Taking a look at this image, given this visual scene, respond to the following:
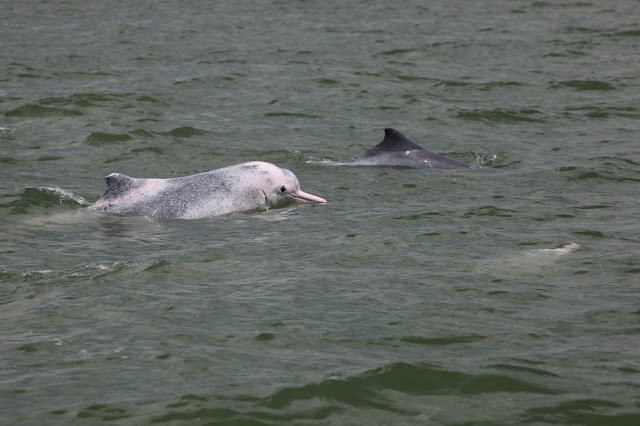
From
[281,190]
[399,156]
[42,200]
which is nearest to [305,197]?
[281,190]

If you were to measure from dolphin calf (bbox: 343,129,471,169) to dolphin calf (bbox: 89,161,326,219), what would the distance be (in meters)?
2.41

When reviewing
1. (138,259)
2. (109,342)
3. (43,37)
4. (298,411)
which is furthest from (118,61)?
(298,411)

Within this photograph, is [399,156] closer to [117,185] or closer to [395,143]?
[395,143]

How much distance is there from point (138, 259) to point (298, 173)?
14.3ft

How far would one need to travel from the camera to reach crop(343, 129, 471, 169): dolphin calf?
47.4ft

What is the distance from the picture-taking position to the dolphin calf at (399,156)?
14.4 meters

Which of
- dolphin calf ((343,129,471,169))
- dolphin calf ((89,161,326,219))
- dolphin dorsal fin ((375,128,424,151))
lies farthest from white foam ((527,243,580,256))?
→ dolphin dorsal fin ((375,128,424,151))

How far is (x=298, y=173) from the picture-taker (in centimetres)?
1416

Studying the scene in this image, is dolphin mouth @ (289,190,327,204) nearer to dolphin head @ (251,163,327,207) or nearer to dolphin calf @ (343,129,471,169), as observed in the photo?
dolphin head @ (251,163,327,207)

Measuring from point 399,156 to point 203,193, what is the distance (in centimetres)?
363

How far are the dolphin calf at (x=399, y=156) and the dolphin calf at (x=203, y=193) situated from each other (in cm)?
241

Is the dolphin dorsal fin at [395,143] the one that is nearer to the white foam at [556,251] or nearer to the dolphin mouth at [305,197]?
the dolphin mouth at [305,197]

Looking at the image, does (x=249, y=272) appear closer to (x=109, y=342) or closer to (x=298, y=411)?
(x=109, y=342)

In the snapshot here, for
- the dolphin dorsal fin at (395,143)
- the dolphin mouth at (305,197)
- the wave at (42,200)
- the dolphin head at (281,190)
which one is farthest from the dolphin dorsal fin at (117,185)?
the dolphin dorsal fin at (395,143)
